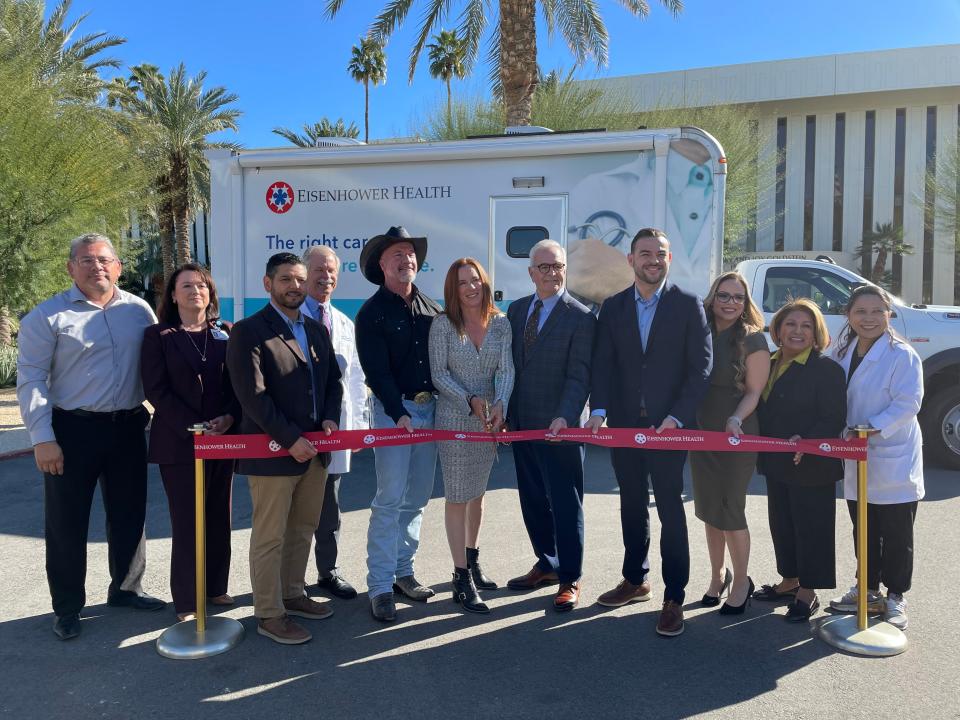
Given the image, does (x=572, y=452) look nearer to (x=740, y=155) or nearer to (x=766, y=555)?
(x=766, y=555)

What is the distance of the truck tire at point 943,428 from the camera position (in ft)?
23.4

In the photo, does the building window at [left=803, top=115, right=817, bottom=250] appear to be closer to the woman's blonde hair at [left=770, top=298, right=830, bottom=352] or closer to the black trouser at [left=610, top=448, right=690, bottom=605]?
the woman's blonde hair at [left=770, top=298, right=830, bottom=352]

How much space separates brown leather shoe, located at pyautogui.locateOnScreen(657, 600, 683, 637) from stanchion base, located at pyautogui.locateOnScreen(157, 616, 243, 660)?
2.11 metres

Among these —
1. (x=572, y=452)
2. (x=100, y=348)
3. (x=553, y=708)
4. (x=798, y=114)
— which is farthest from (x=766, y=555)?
(x=798, y=114)

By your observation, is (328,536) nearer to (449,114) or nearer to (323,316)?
(323,316)

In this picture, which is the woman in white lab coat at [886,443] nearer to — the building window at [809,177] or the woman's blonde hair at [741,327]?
the woman's blonde hair at [741,327]

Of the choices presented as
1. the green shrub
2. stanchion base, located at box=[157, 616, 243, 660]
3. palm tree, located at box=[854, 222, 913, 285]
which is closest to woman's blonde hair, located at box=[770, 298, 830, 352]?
stanchion base, located at box=[157, 616, 243, 660]

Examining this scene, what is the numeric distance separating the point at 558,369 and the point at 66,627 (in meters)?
2.86

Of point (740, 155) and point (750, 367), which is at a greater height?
point (740, 155)

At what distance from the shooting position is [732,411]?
13.2ft

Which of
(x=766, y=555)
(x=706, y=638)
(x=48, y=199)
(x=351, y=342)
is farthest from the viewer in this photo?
(x=48, y=199)

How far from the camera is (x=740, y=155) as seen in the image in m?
23.3

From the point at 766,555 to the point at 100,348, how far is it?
4.20m

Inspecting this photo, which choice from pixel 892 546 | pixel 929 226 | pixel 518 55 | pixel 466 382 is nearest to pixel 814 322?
pixel 892 546
